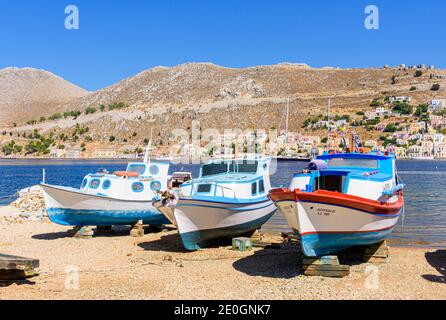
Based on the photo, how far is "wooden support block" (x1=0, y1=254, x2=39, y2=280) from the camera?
1188cm

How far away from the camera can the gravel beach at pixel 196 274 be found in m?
11.9

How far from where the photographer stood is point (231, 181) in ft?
59.5

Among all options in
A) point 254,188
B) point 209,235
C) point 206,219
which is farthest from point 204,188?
point 254,188

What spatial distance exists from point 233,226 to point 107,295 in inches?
282

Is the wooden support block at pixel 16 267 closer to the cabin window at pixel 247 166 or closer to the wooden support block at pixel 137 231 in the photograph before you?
the wooden support block at pixel 137 231

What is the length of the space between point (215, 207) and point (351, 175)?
4.80 meters

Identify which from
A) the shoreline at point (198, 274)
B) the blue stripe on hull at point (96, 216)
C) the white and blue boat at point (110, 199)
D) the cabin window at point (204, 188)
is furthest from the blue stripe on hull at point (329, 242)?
the blue stripe on hull at point (96, 216)

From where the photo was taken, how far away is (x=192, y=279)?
528 inches

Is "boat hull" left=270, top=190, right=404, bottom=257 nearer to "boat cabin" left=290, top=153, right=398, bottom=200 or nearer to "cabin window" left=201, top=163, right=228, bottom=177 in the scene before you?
"boat cabin" left=290, top=153, right=398, bottom=200

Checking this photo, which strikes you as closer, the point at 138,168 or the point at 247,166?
the point at 247,166

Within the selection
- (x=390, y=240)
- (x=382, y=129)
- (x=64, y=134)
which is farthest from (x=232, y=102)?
(x=390, y=240)

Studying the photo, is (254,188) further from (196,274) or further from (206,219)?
(196,274)

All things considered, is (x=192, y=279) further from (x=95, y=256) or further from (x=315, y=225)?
(x=95, y=256)

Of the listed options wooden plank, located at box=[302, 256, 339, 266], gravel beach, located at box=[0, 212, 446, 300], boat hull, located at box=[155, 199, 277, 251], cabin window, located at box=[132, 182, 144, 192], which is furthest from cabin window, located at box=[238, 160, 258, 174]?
wooden plank, located at box=[302, 256, 339, 266]
